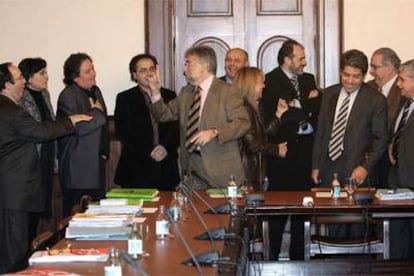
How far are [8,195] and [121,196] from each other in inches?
44.5

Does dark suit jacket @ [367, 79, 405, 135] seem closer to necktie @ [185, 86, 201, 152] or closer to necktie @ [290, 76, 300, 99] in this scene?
necktie @ [290, 76, 300, 99]

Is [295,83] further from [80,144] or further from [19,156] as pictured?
[19,156]

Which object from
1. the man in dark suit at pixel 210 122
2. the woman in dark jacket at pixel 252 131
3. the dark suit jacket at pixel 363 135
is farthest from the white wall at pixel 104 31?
the man in dark suit at pixel 210 122

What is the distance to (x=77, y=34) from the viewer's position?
8.66 metres

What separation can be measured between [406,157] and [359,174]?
43cm

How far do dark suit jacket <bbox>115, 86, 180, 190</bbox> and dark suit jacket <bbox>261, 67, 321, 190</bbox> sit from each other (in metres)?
0.80

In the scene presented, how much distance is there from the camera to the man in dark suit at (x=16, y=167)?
6316mm

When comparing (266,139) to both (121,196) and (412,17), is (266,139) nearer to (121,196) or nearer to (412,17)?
(121,196)

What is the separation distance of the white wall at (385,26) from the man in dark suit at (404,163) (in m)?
1.95

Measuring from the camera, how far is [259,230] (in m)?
6.42

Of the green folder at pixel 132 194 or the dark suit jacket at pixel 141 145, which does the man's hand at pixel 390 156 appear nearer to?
the dark suit jacket at pixel 141 145

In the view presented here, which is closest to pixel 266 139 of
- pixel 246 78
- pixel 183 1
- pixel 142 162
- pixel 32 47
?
pixel 246 78

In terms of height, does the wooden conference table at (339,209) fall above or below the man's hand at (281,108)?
below

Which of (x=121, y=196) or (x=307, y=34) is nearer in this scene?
(x=121, y=196)
